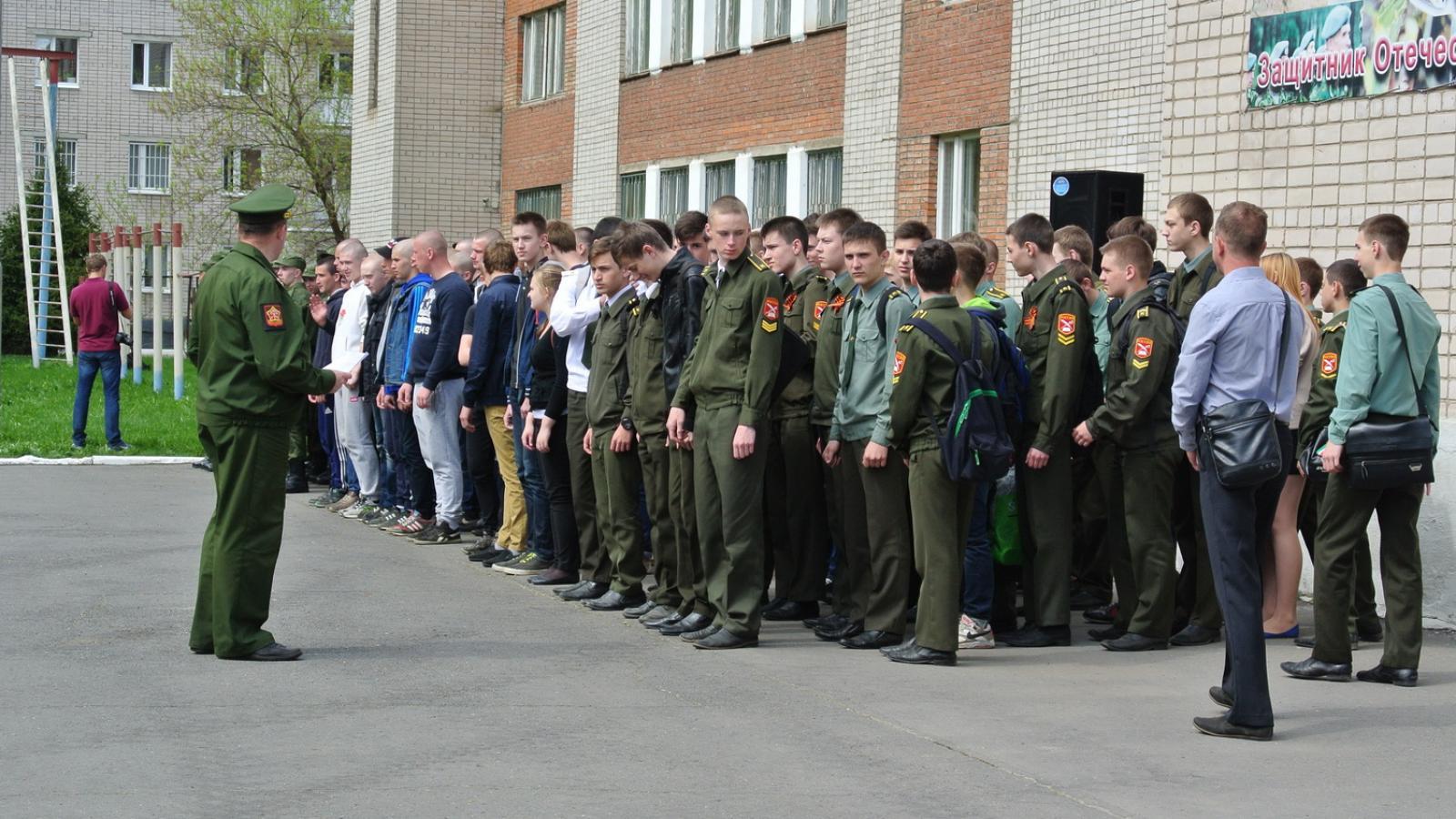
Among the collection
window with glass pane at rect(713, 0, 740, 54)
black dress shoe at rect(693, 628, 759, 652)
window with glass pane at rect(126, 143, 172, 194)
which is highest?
window with glass pane at rect(126, 143, 172, 194)

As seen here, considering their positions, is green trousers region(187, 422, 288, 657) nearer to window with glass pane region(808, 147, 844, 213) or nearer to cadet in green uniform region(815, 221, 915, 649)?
cadet in green uniform region(815, 221, 915, 649)

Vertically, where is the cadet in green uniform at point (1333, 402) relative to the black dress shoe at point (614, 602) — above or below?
above

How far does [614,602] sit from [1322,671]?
3.90 m

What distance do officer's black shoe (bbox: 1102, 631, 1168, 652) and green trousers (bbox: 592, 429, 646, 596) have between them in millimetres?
2653

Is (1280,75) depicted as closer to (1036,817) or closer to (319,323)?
(1036,817)

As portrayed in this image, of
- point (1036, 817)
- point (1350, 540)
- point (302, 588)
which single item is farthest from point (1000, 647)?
point (302, 588)

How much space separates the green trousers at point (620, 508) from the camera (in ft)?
32.3

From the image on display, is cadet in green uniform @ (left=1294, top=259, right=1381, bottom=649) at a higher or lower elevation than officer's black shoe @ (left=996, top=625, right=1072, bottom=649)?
higher

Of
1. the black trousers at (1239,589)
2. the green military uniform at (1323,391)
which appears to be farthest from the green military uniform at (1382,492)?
the black trousers at (1239,589)

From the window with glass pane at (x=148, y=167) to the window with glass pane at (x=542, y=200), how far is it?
3445cm

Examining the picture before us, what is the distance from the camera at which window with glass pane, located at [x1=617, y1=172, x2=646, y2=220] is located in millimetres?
24828

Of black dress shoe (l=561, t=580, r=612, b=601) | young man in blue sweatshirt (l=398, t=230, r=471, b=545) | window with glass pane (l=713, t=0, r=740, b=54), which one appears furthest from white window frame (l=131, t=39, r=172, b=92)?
black dress shoe (l=561, t=580, r=612, b=601)

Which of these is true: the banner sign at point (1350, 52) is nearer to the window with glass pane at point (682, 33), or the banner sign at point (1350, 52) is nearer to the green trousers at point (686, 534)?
the green trousers at point (686, 534)

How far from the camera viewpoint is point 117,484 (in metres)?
16.4
